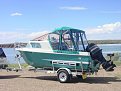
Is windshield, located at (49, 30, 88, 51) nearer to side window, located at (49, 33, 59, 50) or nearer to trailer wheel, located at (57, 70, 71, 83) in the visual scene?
side window, located at (49, 33, 59, 50)

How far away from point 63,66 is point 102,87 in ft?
8.93

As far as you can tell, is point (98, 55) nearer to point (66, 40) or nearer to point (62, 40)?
point (66, 40)

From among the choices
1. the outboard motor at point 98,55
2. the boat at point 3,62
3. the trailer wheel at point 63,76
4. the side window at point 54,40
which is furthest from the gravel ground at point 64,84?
the boat at point 3,62

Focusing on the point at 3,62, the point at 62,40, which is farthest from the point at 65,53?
the point at 3,62

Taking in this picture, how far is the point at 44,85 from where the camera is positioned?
1695 centimetres

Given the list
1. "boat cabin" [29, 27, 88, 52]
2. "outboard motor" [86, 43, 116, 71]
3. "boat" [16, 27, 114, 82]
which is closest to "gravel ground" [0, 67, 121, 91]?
"boat" [16, 27, 114, 82]

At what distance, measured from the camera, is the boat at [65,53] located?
1797 centimetres

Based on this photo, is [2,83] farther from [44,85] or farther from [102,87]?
[102,87]

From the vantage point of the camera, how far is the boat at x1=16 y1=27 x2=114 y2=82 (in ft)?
59.0

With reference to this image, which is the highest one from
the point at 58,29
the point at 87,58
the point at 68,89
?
the point at 58,29

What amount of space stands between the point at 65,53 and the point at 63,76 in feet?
3.56

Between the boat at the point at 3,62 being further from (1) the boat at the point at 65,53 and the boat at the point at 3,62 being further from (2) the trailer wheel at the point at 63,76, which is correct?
(2) the trailer wheel at the point at 63,76

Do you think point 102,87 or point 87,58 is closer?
point 102,87

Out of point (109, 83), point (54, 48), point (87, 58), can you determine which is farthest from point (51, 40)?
point (109, 83)
